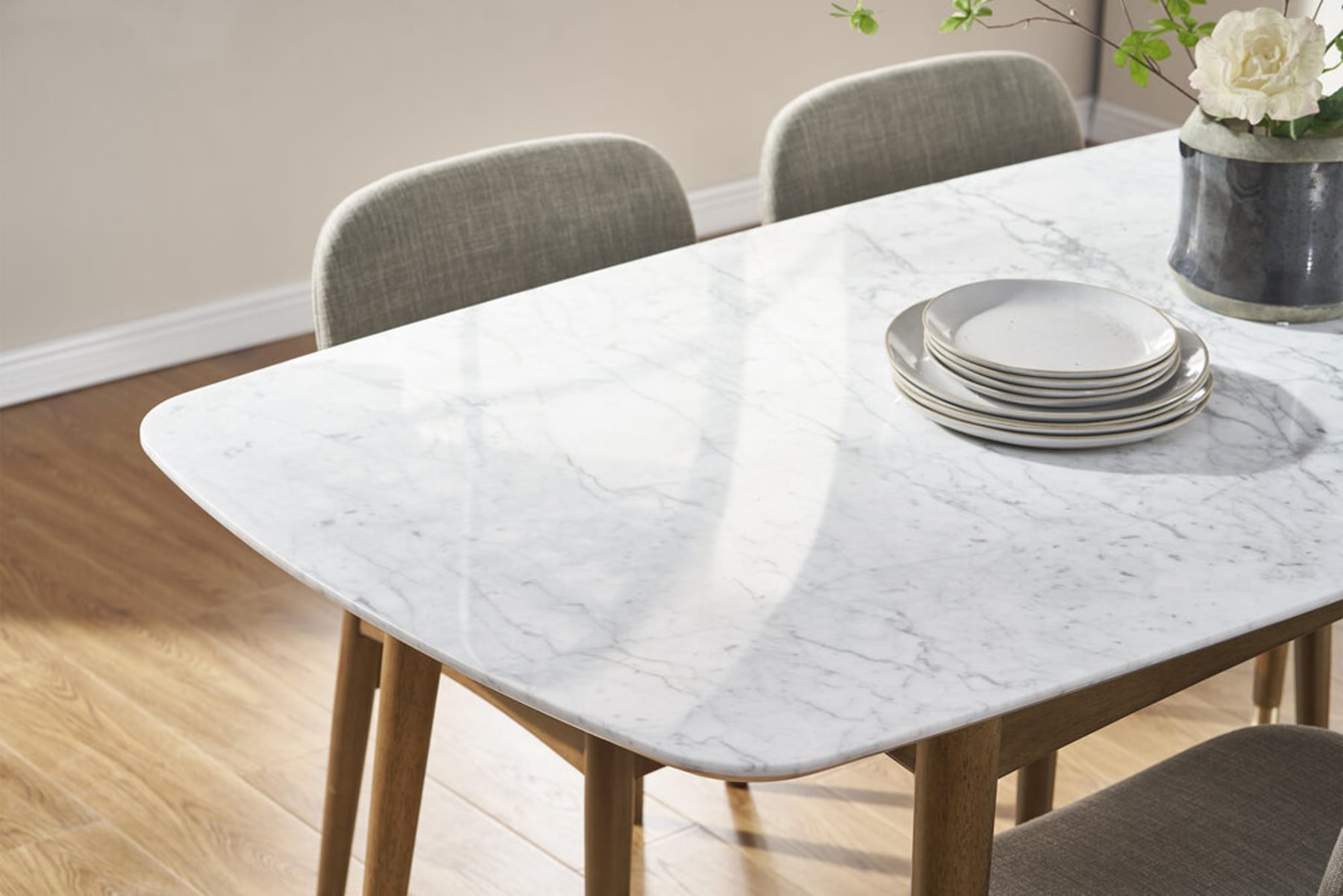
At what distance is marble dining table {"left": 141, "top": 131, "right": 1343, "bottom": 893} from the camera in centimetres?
93

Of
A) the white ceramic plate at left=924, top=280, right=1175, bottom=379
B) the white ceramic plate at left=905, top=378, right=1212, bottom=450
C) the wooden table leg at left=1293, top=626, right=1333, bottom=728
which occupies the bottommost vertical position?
the wooden table leg at left=1293, top=626, right=1333, bottom=728

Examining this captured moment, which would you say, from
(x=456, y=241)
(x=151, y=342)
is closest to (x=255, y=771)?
(x=456, y=241)

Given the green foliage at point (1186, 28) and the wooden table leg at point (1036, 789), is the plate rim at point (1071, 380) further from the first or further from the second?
the wooden table leg at point (1036, 789)

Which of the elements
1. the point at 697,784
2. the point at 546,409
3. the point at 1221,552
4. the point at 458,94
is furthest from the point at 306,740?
the point at 458,94

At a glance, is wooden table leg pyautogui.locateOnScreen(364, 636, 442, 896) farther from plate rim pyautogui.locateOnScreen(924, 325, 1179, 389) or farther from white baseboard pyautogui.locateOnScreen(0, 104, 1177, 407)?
white baseboard pyautogui.locateOnScreen(0, 104, 1177, 407)

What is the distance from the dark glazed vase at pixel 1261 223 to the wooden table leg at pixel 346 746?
846 millimetres

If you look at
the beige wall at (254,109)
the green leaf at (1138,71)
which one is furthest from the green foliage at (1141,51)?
the beige wall at (254,109)

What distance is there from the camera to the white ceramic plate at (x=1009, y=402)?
1182 mm

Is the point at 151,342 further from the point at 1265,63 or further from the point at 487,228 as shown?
the point at 1265,63

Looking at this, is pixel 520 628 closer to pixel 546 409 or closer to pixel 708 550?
pixel 708 550

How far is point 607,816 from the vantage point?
1215 mm

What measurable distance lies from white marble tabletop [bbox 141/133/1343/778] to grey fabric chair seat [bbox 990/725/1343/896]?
248 mm

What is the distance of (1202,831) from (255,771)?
127cm

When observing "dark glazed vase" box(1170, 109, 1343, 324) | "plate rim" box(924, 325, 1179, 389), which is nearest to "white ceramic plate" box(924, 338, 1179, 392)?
"plate rim" box(924, 325, 1179, 389)
